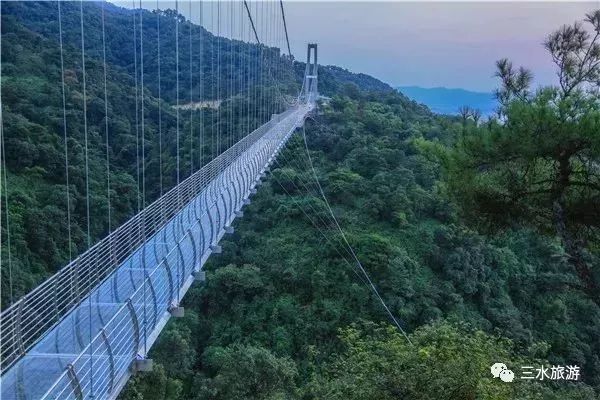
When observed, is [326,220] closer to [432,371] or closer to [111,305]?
[432,371]

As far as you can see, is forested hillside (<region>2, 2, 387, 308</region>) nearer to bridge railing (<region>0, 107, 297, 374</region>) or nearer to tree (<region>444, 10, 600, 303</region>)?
bridge railing (<region>0, 107, 297, 374</region>)

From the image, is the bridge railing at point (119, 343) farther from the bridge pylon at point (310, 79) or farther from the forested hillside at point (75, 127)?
the bridge pylon at point (310, 79)

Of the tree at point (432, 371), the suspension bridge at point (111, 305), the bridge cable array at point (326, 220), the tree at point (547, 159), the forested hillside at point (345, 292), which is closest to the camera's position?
the suspension bridge at point (111, 305)

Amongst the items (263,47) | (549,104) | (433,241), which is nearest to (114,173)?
(433,241)

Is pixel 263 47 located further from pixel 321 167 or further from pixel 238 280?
pixel 238 280

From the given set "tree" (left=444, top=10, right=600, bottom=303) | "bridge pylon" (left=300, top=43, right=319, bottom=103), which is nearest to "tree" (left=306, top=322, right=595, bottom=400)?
"tree" (left=444, top=10, right=600, bottom=303)

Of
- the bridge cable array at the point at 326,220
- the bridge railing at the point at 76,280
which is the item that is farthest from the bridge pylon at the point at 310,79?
the bridge railing at the point at 76,280
